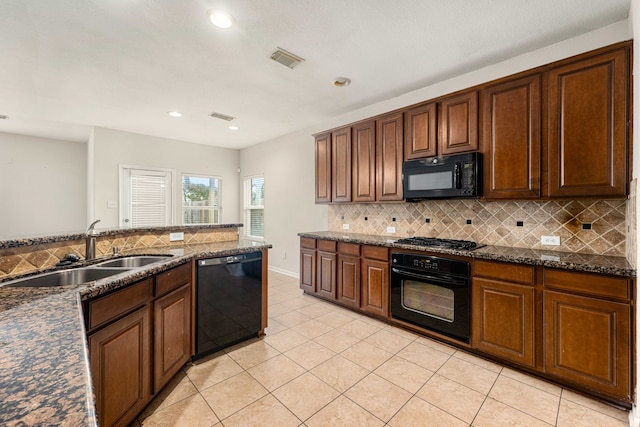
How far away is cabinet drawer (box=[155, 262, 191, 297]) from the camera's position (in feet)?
6.14

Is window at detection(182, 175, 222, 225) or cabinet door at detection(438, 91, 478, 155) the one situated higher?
cabinet door at detection(438, 91, 478, 155)

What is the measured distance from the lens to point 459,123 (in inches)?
106

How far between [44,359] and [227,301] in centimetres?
186

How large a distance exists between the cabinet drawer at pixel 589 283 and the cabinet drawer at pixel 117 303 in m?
2.70

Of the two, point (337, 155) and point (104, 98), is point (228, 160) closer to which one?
point (104, 98)

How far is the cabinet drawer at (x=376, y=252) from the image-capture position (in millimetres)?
3014

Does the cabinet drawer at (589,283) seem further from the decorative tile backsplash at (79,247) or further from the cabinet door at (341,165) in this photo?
the decorative tile backsplash at (79,247)

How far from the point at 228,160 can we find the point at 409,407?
19.4 ft

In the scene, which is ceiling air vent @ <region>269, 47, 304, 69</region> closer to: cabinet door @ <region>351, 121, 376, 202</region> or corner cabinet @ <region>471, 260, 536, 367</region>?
cabinet door @ <region>351, 121, 376, 202</region>

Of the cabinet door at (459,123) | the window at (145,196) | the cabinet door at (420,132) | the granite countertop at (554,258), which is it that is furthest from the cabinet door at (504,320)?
the window at (145,196)

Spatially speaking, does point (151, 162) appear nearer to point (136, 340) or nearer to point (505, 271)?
point (136, 340)

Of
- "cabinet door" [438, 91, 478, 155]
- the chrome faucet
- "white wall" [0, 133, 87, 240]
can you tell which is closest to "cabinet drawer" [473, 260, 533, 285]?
"cabinet door" [438, 91, 478, 155]

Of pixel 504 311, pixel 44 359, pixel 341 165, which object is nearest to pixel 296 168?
pixel 341 165

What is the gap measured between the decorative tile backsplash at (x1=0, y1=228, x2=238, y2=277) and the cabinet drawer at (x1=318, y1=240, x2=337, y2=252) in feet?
3.86
